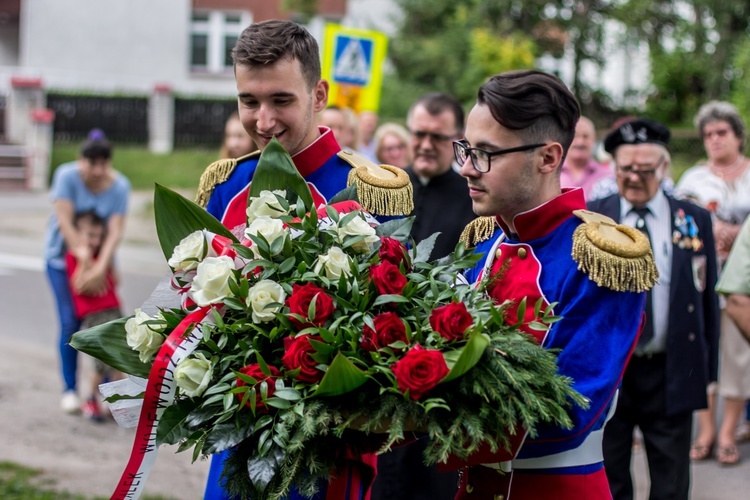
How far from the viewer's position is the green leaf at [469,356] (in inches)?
91.1

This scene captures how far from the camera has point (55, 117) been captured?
26.6 metres

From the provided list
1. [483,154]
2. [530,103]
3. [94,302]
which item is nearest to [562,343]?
[483,154]

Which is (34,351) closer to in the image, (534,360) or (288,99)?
(288,99)

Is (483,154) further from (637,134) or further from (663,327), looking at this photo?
(637,134)

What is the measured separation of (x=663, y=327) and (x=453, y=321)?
2784 millimetres

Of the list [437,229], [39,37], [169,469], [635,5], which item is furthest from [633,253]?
[39,37]

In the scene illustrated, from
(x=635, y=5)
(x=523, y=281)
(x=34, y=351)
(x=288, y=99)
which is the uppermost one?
(x=635, y=5)

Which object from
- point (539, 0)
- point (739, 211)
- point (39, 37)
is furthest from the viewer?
point (39, 37)

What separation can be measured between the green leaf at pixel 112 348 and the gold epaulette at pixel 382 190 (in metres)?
0.86

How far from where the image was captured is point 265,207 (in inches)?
112

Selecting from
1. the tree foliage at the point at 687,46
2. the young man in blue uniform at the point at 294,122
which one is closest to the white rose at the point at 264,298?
the young man in blue uniform at the point at 294,122

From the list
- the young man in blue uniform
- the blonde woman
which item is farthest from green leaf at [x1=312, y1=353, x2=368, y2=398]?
the blonde woman

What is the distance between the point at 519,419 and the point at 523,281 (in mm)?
541

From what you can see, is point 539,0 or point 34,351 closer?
point 34,351
